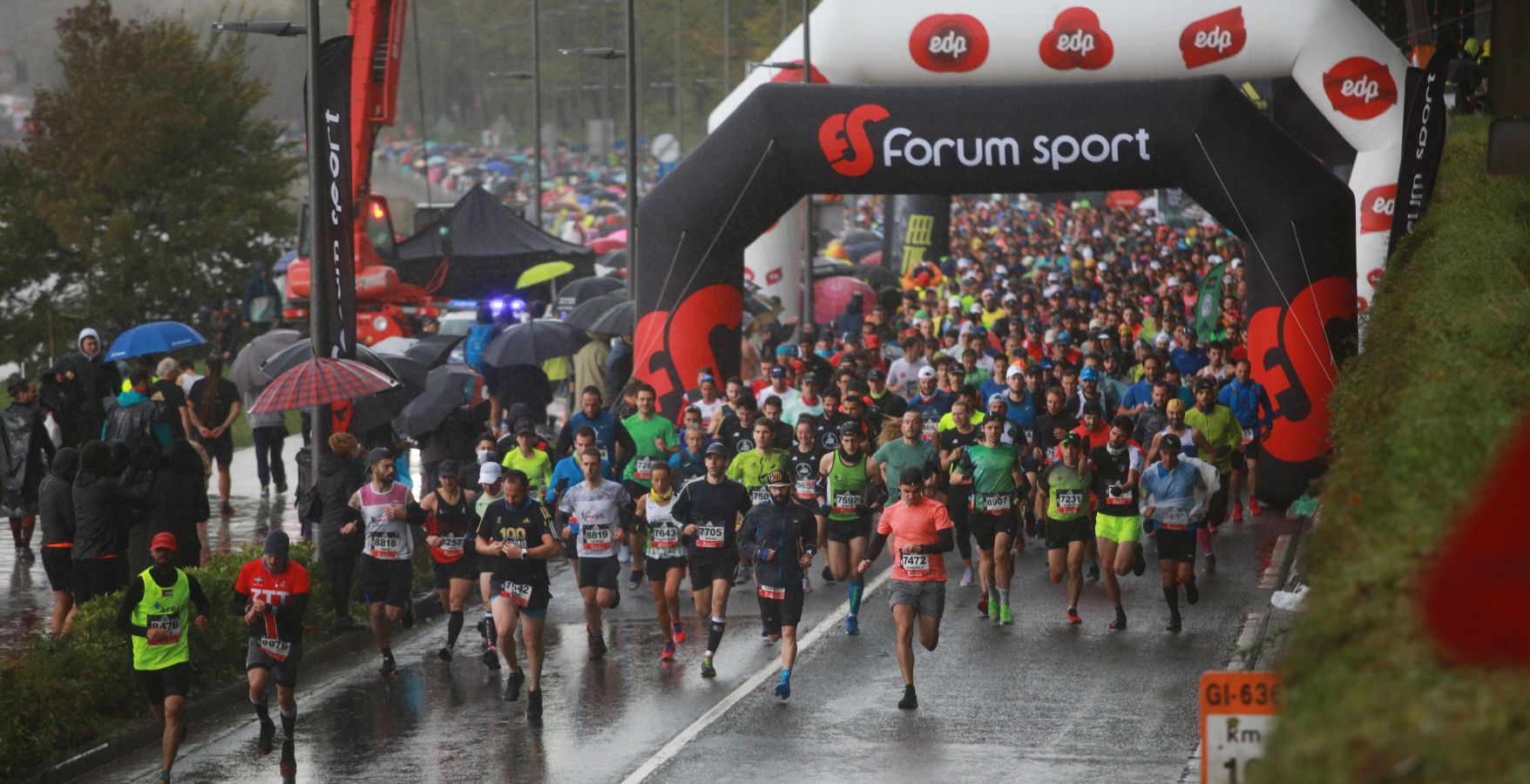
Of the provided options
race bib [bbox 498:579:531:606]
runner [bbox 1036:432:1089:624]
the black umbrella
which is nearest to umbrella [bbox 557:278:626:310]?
the black umbrella

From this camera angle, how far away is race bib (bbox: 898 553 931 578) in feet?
42.2

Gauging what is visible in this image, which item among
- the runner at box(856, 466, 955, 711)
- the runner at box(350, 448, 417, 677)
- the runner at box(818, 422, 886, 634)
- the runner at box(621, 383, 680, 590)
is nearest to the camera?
the runner at box(856, 466, 955, 711)

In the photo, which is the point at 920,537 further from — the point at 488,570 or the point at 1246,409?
the point at 1246,409

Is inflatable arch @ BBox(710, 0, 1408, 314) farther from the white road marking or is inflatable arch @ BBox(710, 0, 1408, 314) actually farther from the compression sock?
the compression sock

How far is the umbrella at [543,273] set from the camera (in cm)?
3225

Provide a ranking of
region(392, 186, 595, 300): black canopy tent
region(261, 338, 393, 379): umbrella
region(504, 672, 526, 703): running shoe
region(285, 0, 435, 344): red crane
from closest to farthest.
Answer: region(504, 672, 526, 703): running shoe < region(261, 338, 393, 379): umbrella < region(285, 0, 435, 344): red crane < region(392, 186, 595, 300): black canopy tent

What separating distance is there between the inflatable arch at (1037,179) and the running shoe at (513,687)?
756 centimetres

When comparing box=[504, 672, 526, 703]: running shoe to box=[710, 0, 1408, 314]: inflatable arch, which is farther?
box=[710, 0, 1408, 314]: inflatable arch

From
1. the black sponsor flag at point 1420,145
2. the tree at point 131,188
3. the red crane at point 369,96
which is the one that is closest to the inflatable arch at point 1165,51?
the black sponsor flag at point 1420,145

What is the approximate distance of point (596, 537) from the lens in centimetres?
1427

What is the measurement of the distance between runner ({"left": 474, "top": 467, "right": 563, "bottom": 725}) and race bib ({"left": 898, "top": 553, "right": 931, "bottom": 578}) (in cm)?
229

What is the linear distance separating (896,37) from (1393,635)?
63.9 feet

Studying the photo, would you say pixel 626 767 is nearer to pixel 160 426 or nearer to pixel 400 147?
pixel 160 426

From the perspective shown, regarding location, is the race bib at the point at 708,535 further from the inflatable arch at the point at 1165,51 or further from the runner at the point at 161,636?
the inflatable arch at the point at 1165,51
